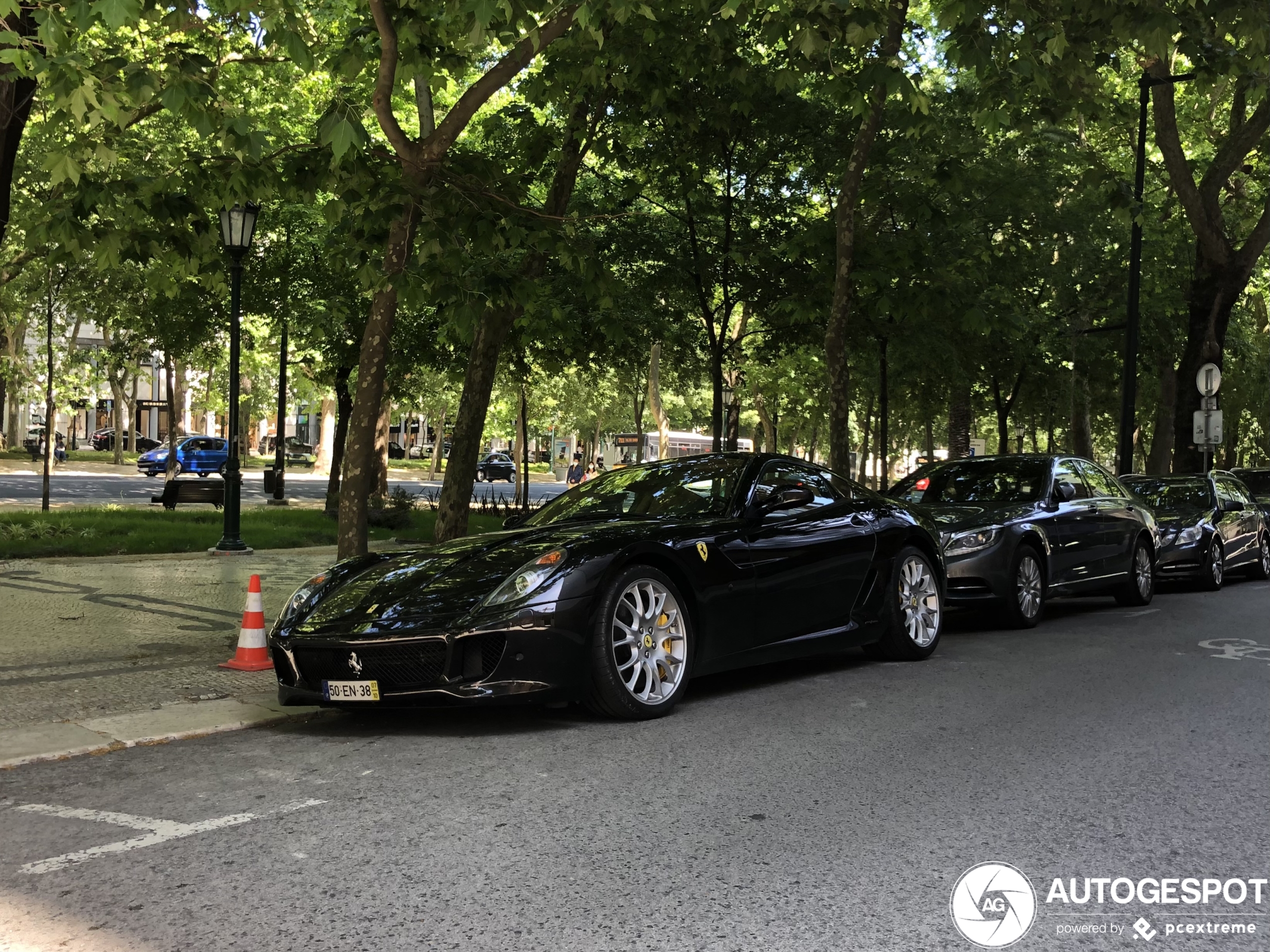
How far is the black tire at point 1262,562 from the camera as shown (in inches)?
704

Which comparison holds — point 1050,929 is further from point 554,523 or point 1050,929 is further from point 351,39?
point 351,39

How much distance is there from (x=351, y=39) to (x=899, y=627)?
5.84 meters

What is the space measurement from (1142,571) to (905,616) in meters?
5.86

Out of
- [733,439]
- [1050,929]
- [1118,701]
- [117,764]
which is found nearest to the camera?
[1050,929]

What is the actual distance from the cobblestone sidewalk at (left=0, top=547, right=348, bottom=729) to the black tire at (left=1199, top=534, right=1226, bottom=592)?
10.8 m

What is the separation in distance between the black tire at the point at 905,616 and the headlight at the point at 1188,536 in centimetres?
777

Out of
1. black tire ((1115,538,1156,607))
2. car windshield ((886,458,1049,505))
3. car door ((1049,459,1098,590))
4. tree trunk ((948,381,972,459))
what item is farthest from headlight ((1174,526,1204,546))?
tree trunk ((948,381,972,459))

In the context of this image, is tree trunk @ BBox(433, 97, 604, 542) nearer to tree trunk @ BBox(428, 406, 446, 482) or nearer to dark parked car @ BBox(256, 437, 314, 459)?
tree trunk @ BBox(428, 406, 446, 482)

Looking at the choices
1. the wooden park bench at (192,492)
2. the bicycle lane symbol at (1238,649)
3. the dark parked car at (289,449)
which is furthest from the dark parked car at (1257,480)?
the dark parked car at (289,449)

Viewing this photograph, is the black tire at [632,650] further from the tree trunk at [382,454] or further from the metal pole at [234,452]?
the tree trunk at [382,454]

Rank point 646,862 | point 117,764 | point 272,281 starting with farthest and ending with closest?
point 272,281 → point 117,764 → point 646,862

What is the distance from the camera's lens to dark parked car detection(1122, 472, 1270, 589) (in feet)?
51.1

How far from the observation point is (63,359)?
154 ft

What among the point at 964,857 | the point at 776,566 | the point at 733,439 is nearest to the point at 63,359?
the point at 733,439
